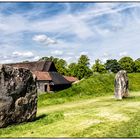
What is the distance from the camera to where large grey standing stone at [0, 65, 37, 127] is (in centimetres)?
1584

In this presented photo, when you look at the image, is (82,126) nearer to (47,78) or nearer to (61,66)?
(47,78)

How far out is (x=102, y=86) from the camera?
49656mm

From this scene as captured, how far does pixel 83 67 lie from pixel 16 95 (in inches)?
2733

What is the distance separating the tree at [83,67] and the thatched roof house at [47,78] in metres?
20.2

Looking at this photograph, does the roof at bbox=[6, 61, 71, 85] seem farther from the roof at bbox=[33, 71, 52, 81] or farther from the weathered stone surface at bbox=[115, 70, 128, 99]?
the weathered stone surface at bbox=[115, 70, 128, 99]

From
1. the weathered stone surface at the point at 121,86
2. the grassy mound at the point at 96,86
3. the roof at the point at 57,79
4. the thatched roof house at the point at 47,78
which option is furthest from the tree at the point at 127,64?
the weathered stone surface at the point at 121,86


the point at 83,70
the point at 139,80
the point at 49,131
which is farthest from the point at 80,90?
the point at 83,70

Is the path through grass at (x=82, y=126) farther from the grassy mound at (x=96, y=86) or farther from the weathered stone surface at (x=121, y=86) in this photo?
the grassy mound at (x=96, y=86)

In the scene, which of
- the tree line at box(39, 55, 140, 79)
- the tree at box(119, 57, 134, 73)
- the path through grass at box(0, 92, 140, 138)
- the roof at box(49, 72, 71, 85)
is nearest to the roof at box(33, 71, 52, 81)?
the roof at box(49, 72, 71, 85)

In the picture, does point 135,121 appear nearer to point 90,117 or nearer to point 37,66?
point 90,117

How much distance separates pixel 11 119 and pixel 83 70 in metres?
70.4

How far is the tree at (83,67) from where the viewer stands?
8556 centimetres

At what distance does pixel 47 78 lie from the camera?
196 feet

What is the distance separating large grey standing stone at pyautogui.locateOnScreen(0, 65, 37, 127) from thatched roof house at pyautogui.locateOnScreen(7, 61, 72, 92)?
131ft
